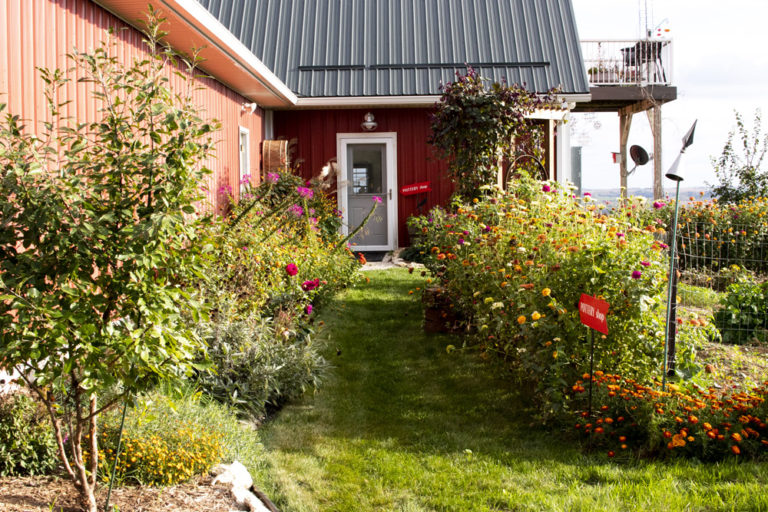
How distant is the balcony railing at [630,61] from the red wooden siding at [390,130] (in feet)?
15.2

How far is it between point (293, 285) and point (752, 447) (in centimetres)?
355

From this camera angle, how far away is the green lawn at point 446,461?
324 cm

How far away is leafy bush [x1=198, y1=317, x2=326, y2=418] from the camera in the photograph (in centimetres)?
428

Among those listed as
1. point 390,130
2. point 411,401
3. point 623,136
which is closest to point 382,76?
point 390,130

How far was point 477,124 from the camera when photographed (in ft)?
29.0

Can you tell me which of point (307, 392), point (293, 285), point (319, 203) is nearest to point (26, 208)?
point (307, 392)

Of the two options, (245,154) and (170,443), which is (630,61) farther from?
(170,443)

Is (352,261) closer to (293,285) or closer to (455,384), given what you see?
(293,285)

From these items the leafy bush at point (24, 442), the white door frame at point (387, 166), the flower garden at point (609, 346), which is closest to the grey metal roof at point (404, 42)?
the white door frame at point (387, 166)

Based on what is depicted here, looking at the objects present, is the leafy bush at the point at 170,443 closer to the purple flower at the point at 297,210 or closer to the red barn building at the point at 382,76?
the purple flower at the point at 297,210

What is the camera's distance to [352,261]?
802 cm

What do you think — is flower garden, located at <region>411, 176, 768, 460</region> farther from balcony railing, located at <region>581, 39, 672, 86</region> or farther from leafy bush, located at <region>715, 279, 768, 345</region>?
balcony railing, located at <region>581, 39, 672, 86</region>

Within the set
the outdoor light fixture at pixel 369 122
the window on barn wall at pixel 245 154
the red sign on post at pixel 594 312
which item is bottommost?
the red sign on post at pixel 594 312

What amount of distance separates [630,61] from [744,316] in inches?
387
